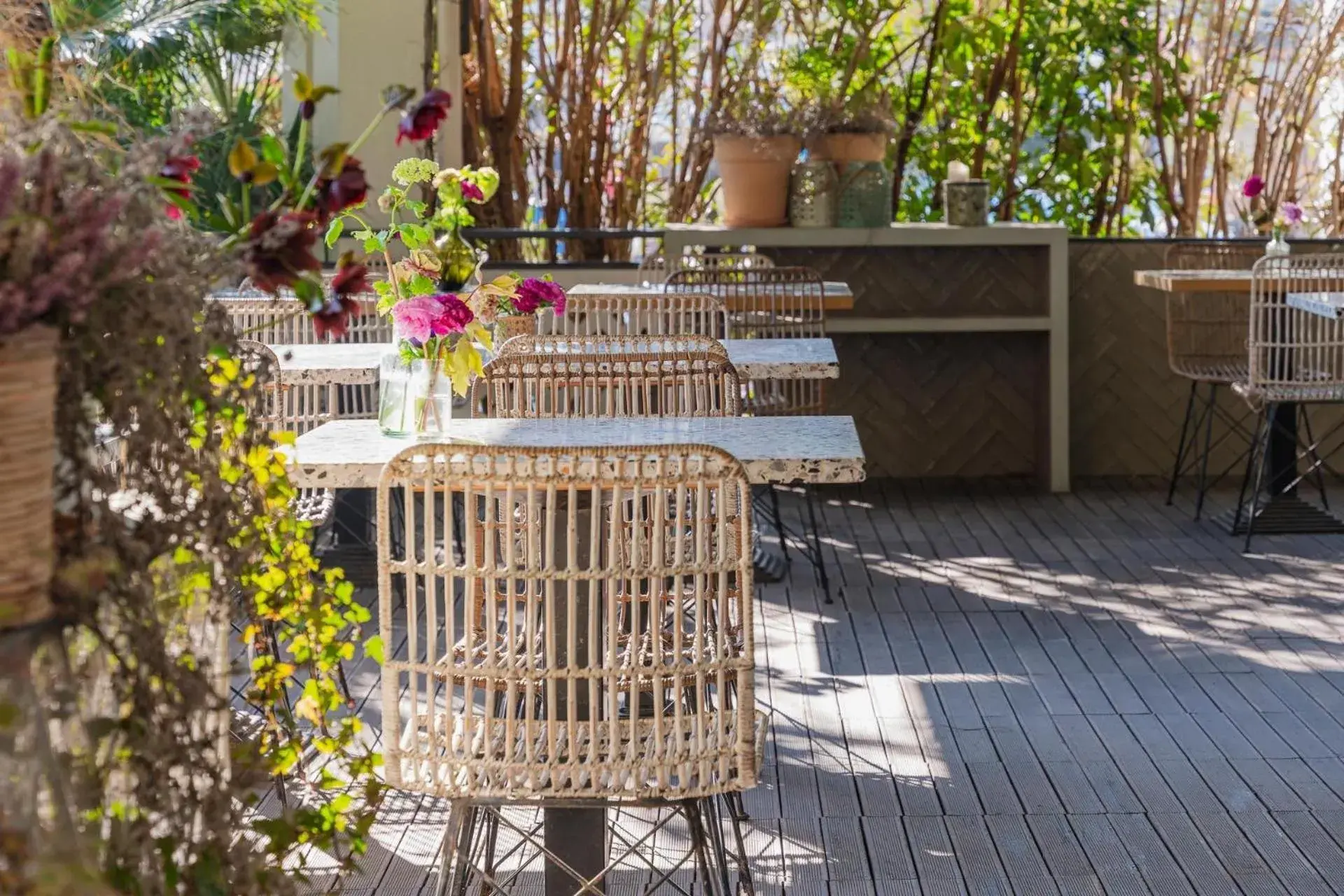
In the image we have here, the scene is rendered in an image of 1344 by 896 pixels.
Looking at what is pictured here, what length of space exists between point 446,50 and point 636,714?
525cm

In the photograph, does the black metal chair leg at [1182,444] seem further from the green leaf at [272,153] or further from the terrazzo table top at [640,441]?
the green leaf at [272,153]

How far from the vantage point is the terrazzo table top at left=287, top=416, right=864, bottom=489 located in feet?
8.19

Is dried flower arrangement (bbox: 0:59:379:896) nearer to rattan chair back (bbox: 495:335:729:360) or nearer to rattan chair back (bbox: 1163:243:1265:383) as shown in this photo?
rattan chair back (bbox: 495:335:729:360)

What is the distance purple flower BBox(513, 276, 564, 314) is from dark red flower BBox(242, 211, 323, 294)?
1.65 m

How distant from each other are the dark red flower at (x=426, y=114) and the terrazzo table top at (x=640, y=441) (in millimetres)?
694

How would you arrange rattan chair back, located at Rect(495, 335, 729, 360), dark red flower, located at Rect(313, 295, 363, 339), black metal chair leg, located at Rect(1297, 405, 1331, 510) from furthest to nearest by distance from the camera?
black metal chair leg, located at Rect(1297, 405, 1331, 510)
rattan chair back, located at Rect(495, 335, 729, 360)
dark red flower, located at Rect(313, 295, 363, 339)

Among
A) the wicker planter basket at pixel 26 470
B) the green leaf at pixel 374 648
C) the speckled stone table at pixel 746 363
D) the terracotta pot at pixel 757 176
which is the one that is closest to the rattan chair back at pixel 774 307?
the speckled stone table at pixel 746 363

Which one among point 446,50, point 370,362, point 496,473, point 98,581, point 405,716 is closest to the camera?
point 98,581

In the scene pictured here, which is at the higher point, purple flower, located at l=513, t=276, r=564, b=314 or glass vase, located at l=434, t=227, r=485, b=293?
glass vase, located at l=434, t=227, r=485, b=293

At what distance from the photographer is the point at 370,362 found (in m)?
4.20

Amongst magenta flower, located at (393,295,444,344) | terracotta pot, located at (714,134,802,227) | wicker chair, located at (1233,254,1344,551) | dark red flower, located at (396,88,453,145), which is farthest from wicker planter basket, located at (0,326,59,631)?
terracotta pot, located at (714,134,802,227)

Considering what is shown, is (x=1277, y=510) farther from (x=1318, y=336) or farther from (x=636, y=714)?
(x=636, y=714)

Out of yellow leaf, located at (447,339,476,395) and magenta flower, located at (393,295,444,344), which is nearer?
magenta flower, located at (393,295,444,344)

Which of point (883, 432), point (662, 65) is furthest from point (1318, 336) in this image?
point (662, 65)
